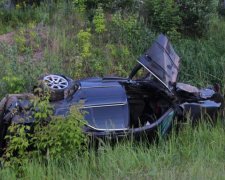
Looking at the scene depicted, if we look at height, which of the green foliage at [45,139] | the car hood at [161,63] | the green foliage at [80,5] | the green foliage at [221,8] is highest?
the green foliage at [80,5]

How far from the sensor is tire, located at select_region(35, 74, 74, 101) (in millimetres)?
6578

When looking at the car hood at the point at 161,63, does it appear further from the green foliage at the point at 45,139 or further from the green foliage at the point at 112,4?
the green foliage at the point at 112,4

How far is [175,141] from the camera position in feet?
21.8

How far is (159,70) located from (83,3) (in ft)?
18.3

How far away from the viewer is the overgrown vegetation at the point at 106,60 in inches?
230

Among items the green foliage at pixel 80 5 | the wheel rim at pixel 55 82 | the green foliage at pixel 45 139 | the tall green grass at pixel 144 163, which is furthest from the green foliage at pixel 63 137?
the green foliage at pixel 80 5

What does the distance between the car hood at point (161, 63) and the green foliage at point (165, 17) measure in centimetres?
416

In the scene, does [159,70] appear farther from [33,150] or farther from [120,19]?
[120,19]

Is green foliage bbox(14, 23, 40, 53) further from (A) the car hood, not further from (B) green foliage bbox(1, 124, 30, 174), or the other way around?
(B) green foliage bbox(1, 124, 30, 174)

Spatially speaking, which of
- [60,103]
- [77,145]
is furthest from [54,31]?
[77,145]

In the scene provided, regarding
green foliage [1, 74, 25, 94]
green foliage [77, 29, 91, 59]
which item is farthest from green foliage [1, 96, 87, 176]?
green foliage [77, 29, 91, 59]

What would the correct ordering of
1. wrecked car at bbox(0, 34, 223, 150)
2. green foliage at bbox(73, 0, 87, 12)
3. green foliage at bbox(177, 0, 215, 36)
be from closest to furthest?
wrecked car at bbox(0, 34, 223, 150), green foliage at bbox(177, 0, 215, 36), green foliage at bbox(73, 0, 87, 12)

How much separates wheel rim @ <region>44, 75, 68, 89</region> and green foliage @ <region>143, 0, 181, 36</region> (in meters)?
4.96

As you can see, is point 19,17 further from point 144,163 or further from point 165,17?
point 144,163
